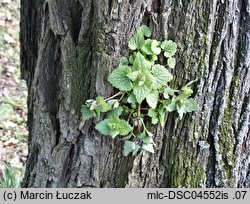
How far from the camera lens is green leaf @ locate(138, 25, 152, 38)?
141 centimetres

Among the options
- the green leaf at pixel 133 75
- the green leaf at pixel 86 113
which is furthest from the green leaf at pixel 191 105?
the green leaf at pixel 86 113

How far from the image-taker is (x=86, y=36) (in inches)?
58.0

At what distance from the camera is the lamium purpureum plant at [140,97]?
141 centimetres

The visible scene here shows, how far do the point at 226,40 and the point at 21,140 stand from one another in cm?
201

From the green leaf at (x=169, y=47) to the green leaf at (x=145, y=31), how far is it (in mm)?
57

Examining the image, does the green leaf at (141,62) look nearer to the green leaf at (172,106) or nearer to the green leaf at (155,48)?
the green leaf at (155,48)

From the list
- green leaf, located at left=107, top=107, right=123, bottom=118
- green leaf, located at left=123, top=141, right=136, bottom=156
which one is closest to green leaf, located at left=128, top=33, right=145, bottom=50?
green leaf, located at left=107, top=107, right=123, bottom=118

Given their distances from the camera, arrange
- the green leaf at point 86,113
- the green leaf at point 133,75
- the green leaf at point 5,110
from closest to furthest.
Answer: the green leaf at point 133,75 < the green leaf at point 86,113 < the green leaf at point 5,110

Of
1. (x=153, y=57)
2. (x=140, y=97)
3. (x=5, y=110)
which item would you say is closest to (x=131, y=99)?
(x=140, y=97)

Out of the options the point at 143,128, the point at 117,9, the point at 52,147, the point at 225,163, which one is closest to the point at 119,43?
the point at 117,9

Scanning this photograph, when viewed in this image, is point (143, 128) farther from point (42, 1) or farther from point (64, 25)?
point (42, 1)

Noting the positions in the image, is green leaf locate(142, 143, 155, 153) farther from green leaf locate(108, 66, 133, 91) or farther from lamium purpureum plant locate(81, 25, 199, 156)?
green leaf locate(108, 66, 133, 91)

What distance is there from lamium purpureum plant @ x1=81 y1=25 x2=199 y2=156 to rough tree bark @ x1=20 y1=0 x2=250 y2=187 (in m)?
0.04

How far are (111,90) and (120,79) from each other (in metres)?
0.08
